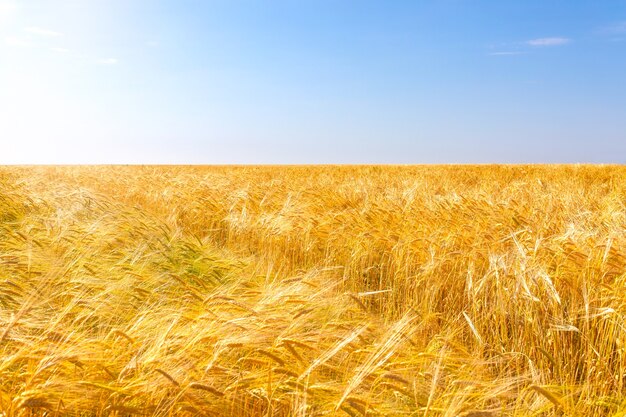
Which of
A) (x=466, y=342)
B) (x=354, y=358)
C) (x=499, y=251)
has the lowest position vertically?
(x=466, y=342)

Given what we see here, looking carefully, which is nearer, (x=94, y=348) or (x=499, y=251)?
(x=94, y=348)

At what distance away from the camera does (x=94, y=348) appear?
171cm

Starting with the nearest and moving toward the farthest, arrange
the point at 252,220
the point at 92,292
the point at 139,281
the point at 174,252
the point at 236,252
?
1. the point at 92,292
2. the point at 139,281
3. the point at 174,252
4. the point at 236,252
5. the point at 252,220

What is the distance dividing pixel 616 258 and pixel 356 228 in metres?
2.14

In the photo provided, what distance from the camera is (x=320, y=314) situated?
7.75 feet

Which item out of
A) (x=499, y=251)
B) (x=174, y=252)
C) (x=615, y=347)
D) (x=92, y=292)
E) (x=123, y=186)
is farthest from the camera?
(x=123, y=186)

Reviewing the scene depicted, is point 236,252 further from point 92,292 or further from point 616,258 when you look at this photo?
point 616,258

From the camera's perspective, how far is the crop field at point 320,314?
58.0 inches

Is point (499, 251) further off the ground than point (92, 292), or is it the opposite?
point (499, 251)

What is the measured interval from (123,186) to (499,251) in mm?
8309

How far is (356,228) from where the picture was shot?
4.21 metres

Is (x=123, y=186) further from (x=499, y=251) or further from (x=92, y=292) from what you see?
(x=499, y=251)

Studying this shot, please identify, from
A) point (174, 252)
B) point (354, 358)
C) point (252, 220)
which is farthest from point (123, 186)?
point (354, 358)

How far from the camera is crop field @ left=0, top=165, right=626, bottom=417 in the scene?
147cm
